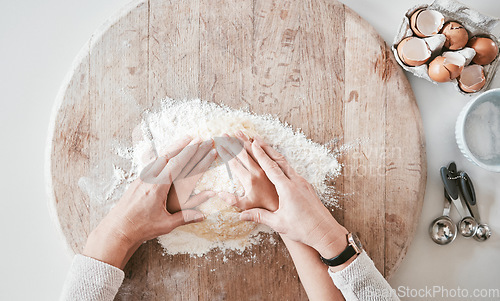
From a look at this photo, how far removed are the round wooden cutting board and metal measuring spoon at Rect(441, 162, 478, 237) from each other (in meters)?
0.10

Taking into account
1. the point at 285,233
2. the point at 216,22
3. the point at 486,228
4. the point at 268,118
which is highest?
the point at 216,22

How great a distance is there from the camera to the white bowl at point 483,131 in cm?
95

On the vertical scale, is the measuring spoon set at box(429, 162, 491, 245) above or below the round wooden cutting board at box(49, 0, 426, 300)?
below

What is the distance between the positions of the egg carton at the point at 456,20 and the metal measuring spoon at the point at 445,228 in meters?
0.36

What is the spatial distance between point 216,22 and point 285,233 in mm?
591

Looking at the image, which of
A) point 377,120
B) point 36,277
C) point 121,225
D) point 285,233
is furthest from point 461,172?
point 36,277

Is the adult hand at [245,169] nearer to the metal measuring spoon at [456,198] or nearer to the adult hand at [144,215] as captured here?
the adult hand at [144,215]

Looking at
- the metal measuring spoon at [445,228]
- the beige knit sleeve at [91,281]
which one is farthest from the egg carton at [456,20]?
the beige knit sleeve at [91,281]

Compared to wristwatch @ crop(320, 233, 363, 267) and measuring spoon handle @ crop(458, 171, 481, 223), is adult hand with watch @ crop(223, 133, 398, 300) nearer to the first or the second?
wristwatch @ crop(320, 233, 363, 267)

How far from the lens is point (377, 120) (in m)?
0.93

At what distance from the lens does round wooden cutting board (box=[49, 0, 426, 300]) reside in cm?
91

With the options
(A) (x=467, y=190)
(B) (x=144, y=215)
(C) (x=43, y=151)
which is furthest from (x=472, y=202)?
(C) (x=43, y=151)

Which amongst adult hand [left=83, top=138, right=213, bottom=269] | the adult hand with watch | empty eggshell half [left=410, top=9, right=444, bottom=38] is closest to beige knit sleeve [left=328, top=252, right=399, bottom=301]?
the adult hand with watch

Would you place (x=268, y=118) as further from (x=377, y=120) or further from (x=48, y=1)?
(x=48, y=1)
